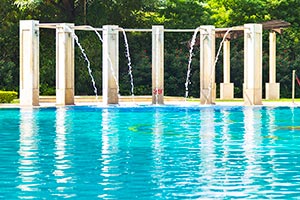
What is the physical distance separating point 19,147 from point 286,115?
13796mm

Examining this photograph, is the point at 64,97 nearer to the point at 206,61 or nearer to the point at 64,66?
the point at 64,66

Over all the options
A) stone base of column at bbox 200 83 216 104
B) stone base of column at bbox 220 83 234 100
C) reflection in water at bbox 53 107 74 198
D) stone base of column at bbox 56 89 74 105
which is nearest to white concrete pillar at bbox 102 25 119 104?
stone base of column at bbox 56 89 74 105

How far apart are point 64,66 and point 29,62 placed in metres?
1.52

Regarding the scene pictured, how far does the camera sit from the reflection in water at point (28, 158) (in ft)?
38.7

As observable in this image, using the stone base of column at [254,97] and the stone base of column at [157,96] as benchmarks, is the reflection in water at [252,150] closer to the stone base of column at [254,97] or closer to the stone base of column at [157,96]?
the stone base of column at [254,97]

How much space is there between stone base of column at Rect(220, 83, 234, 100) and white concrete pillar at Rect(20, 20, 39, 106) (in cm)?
1157

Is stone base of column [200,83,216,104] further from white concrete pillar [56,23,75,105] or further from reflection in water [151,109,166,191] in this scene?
reflection in water [151,109,166,191]

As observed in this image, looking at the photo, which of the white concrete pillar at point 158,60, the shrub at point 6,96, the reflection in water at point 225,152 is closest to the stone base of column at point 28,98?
the shrub at point 6,96

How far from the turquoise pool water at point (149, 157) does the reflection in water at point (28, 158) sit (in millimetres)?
14

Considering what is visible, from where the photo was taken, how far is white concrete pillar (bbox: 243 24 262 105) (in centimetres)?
3597

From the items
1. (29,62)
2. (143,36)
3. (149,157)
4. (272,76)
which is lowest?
(149,157)

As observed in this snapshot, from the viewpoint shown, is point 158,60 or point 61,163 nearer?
point 61,163

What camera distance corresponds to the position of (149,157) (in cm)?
1545

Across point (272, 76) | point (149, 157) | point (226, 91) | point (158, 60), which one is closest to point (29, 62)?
point (158, 60)
